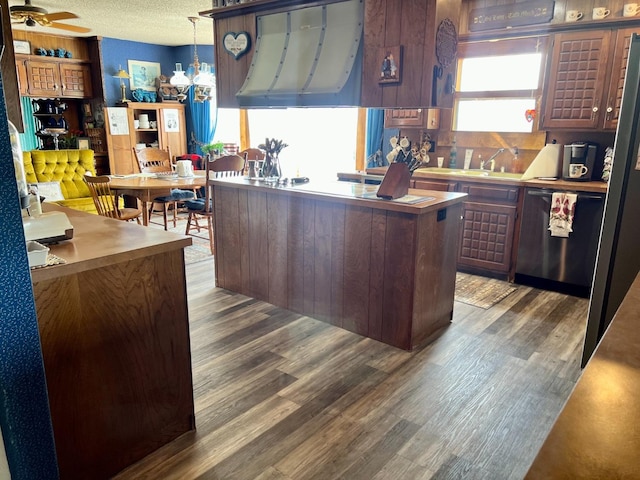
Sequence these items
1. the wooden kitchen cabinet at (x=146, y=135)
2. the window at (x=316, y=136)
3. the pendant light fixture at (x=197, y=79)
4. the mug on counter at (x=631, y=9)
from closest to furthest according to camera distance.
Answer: the mug on counter at (x=631, y=9) → the pendant light fixture at (x=197, y=79) → the window at (x=316, y=136) → the wooden kitchen cabinet at (x=146, y=135)

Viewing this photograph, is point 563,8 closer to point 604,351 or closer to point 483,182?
point 483,182

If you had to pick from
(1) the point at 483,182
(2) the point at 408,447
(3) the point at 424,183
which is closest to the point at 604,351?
(2) the point at 408,447

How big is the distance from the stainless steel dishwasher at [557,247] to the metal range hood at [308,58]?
1894 mm

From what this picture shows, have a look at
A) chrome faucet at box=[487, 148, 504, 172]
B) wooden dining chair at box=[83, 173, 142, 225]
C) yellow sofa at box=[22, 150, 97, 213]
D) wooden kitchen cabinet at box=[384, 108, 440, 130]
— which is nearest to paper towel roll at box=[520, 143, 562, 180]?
chrome faucet at box=[487, 148, 504, 172]

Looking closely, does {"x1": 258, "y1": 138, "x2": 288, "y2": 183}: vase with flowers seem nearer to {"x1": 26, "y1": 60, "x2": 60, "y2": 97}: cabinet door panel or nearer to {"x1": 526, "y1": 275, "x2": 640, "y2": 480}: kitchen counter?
{"x1": 526, "y1": 275, "x2": 640, "y2": 480}: kitchen counter

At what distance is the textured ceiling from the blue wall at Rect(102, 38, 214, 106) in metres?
0.17

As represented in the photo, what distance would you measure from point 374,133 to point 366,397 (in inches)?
153

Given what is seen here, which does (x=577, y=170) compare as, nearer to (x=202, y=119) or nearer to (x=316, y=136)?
(x=316, y=136)

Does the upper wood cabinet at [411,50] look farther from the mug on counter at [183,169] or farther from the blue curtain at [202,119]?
the blue curtain at [202,119]

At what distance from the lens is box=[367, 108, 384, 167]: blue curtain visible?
5531mm

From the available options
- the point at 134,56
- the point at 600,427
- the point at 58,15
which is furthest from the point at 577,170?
the point at 134,56

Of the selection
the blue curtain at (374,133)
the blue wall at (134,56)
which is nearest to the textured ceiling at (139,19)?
the blue wall at (134,56)

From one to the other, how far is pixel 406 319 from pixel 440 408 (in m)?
0.66

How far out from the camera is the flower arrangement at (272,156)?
363 centimetres
